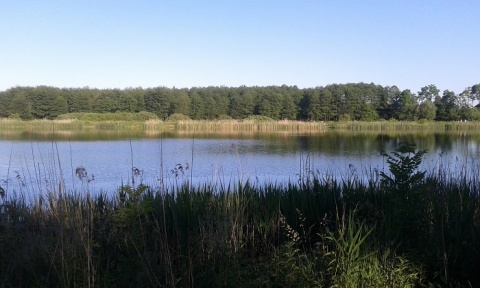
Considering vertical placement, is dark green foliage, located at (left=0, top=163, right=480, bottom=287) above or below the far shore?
above

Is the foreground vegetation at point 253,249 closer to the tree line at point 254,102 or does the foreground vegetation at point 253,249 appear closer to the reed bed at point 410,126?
the reed bed at point 410,126

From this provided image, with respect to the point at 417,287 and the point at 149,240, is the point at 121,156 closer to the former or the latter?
the point at 149,240

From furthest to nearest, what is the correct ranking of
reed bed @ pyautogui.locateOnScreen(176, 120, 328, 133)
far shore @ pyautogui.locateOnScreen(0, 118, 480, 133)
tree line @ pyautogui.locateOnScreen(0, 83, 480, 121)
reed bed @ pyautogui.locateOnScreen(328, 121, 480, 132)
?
tree line @ pyautogui.locateOnScreen(0, 83, 480, 121) < reed bed @ pyautogui.locateOnScreen(328, 121, 480, 132) < reed bed @ pyautogui.locateOnScreen(176, 120, 328, 133) < far shore @ pyautogui.locateOnScreen(0, 118, 480, 133)

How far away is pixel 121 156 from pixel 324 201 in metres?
16.5

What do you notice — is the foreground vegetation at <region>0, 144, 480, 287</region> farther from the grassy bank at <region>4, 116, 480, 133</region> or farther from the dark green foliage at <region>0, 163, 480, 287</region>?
the grassy bank at <region>4, 116, 480, 133</region>

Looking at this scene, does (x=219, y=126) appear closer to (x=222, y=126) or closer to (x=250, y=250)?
(x=222, y=126)

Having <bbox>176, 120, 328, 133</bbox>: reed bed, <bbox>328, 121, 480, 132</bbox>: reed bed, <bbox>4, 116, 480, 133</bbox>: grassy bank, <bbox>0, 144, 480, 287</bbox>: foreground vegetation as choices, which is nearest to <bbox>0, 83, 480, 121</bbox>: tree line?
<bbox>328, 121, 480, 132</bbox>: reed bed

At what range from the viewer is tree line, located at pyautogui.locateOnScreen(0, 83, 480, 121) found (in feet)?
240

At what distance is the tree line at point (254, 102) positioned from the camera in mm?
73062

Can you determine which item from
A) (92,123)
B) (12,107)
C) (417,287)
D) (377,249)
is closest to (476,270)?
(417,287)

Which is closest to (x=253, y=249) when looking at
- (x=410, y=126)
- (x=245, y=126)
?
(x=245, y=126)

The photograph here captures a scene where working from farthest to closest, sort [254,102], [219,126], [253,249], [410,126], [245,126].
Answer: [254,102], [410,126], [245,126], [219,126], [253,249]

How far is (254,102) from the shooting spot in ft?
286

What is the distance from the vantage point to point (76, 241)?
4164mm
